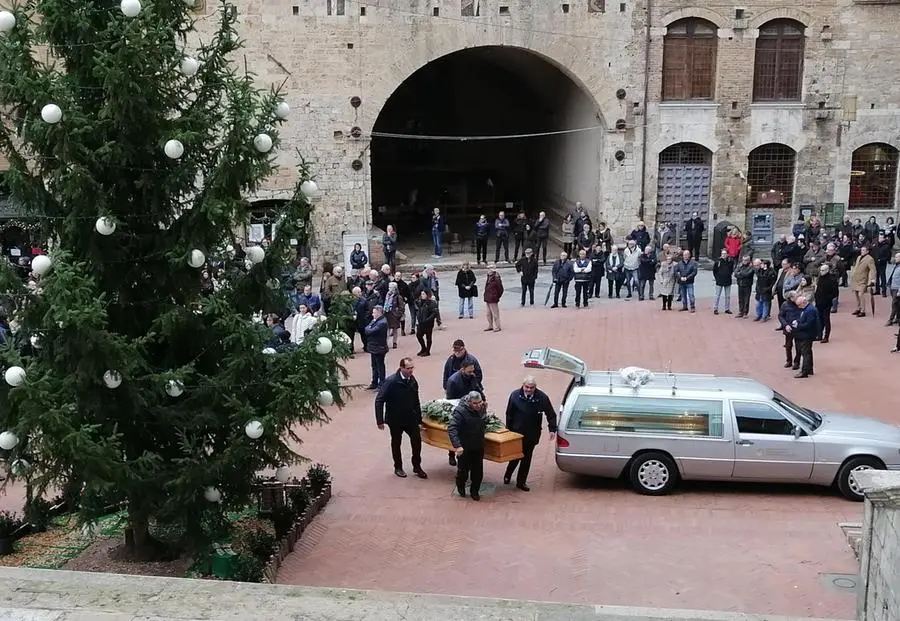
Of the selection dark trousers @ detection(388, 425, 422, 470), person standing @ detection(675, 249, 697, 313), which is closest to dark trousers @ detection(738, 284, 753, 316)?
person standing @ detection(675, 249, 697, 313)

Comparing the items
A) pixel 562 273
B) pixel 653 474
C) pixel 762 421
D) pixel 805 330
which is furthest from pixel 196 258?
pixel 562 273

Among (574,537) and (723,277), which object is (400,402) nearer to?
(574,537)

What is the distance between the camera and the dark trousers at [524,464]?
1149 cm

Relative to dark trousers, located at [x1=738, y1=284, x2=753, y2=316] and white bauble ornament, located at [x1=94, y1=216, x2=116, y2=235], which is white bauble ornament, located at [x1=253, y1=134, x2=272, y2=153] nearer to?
white bauble ornament, located at [x1=94, y1=216, x2=116, y2=235]

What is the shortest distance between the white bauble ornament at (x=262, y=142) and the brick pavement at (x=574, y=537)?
4314 millimetres

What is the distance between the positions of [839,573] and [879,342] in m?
10.5

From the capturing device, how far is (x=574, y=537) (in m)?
10.2

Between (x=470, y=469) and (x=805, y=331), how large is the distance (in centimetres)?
769

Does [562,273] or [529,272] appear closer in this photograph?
[562,273]

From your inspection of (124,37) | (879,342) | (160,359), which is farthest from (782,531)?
→ (879,342)

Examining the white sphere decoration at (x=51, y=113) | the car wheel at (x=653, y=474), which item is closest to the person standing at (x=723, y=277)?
the car wheel at (x=653, y=474)

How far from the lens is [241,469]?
28.9ft

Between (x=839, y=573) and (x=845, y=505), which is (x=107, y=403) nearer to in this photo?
(x=839, y=573)

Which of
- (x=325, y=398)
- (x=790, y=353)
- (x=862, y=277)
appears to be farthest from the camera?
(x=862, y=277)
